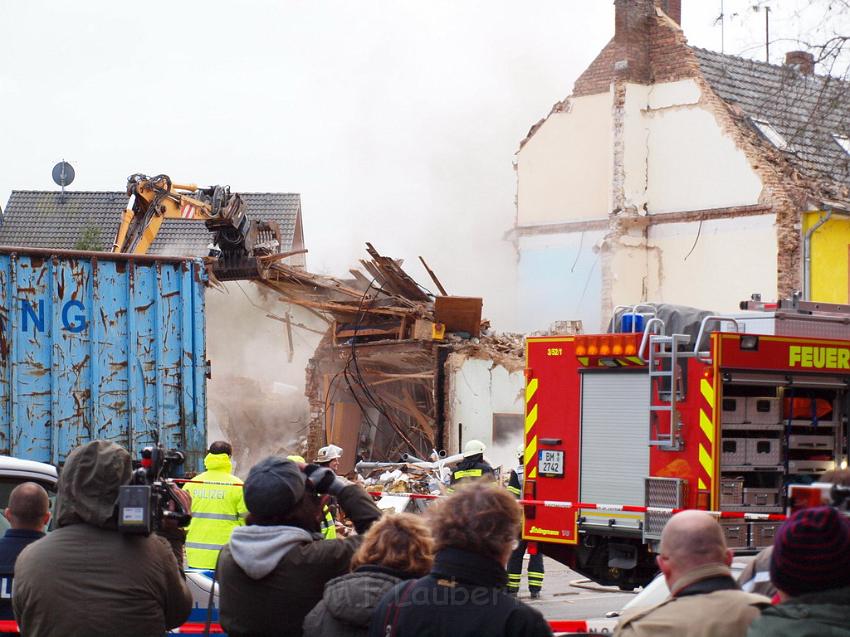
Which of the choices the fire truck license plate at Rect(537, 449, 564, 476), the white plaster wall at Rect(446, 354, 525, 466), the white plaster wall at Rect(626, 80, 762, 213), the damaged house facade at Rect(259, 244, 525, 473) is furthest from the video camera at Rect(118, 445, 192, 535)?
the white plaster wall at Rect(626, 80, 762, 213)

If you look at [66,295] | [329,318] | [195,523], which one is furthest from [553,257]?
[195,523]

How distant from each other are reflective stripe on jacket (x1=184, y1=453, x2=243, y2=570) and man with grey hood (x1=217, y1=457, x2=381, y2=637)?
3807 mm

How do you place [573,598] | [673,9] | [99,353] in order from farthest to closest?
[673,9] → [99,353] → [573,598]

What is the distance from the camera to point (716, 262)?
79.0 feet

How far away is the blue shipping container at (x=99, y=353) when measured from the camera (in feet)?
38.0

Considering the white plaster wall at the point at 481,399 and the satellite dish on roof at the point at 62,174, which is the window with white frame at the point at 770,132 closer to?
the white plaster wall at the point at 481,399

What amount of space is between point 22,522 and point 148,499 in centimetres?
135

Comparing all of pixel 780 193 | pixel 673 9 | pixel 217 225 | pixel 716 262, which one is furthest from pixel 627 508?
pixel 673 9

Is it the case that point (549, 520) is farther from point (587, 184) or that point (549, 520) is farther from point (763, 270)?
point (587, 184)

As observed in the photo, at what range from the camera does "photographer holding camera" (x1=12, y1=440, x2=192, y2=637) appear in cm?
391

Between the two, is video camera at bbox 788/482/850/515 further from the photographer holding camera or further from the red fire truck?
the red fire truck

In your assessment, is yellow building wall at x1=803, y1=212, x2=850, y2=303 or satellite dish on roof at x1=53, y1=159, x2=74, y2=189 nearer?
yellow building wall at x1=803, y1=212, x2=850, y2=303

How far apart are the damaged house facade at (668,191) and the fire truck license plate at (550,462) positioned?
13169 mm

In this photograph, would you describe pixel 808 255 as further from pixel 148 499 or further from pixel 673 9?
pixel 148 499
